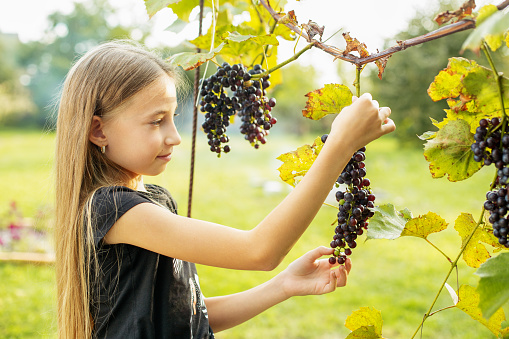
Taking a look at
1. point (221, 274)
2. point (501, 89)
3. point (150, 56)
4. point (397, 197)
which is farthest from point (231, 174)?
point (501, 89)

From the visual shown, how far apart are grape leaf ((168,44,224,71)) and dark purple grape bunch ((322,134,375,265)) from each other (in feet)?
0.99

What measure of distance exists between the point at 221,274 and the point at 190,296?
3097 mm

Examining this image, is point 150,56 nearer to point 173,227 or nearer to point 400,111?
point 173,227

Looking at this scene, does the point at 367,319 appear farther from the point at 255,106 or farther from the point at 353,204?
the point at 255,106

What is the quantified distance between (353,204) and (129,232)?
50cm

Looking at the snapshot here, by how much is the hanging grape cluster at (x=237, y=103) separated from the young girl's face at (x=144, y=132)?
0.10 meters

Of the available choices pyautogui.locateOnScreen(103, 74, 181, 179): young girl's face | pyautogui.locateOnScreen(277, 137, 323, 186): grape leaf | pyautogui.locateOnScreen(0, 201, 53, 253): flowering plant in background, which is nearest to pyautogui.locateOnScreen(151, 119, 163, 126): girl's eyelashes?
pyautogui.locateOnScreen(103, 74, 181, 179): young girl's face

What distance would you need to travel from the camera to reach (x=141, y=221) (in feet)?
3.17

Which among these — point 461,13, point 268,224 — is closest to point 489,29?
point 461,13

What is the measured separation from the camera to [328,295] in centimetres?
382

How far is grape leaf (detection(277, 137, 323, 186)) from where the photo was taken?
0.81 metres

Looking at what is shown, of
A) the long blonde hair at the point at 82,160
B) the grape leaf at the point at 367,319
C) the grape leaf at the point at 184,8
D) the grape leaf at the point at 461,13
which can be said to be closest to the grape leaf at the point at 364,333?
the grape leaf at the point at 367,319

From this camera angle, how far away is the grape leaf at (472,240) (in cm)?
74

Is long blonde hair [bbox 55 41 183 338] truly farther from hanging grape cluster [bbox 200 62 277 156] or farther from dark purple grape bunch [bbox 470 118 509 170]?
dark purple grape bunch [bbox 470 118 509 170]
